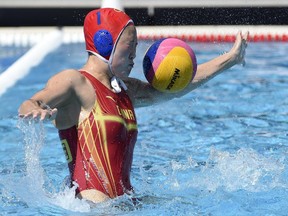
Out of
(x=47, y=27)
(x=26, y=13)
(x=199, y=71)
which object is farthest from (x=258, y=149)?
(x=26, y=13)

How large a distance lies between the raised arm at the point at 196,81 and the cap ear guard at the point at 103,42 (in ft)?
1.22

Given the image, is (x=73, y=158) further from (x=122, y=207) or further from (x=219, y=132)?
(x=219, y=132)

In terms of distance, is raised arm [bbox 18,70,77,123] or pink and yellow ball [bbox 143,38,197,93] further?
pink and yellow ball [bbox 143,38,197,93]

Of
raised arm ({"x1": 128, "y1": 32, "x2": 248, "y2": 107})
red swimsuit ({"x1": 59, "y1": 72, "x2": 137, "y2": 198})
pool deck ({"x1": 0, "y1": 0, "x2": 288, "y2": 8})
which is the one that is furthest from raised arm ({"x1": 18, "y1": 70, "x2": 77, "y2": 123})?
pool deck ({"x1": 0, "y1": 0, "x2": 288, "y2": 8})

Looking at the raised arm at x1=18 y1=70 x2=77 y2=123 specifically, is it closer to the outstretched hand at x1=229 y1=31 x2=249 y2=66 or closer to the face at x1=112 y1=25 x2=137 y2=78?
the face at x1=112 y1=25 x2=137 y2=78

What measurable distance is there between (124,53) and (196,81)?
657 millimetres

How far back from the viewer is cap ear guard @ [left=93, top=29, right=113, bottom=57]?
10.9 feet

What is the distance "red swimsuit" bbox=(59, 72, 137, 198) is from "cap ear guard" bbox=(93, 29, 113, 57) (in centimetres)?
15

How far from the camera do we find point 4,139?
18.0ft

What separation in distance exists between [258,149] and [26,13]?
610cm

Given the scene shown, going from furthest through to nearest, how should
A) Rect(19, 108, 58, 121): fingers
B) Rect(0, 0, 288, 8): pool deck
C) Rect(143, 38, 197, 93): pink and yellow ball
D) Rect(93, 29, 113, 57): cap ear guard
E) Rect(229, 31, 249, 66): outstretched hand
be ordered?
1. Rect(0, 0, 288, 8): pool deck
2. Rect(229, 31, 249, 66): outstretched hand
3. Rect(143, 38, 197, 93): pink and yellow ball
4. Rect(93, 29, 113, 57): cap ear guard
5. Rect(19, 108, 58, 121): fingers
